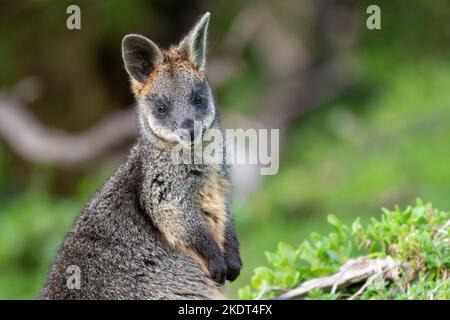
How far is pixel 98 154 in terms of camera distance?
57.8 ft

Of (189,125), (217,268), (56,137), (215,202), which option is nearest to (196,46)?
(189,125)

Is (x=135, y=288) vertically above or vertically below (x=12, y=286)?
below

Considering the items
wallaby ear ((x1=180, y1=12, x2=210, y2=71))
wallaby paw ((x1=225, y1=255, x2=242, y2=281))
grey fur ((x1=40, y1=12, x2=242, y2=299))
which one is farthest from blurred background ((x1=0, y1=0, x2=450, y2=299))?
grey fur ((x1=40, y1=12, x2=242, y2=299))

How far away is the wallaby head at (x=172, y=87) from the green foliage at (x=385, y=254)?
1.11 m

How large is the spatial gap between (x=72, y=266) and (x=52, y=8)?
38.0 ft

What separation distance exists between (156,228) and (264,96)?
39.7 ft

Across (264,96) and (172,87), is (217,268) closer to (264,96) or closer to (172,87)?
(172,87)

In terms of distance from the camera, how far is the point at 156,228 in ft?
23.5

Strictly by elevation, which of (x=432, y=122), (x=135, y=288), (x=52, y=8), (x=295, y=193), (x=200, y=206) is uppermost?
(x=52, y=8)

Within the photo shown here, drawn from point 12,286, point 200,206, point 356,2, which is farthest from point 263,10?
point 200,206

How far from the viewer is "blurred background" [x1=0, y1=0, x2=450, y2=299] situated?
16.0 m

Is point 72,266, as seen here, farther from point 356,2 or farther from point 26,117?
point 356,2

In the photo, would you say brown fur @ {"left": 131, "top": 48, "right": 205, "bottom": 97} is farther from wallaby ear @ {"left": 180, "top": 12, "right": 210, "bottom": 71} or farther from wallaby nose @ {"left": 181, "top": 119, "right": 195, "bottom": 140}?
wallaby nose @ {"left": 181, "top": 119, "right": 195, "bottom": 140}

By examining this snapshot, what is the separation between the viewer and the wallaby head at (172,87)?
722 centimetres
